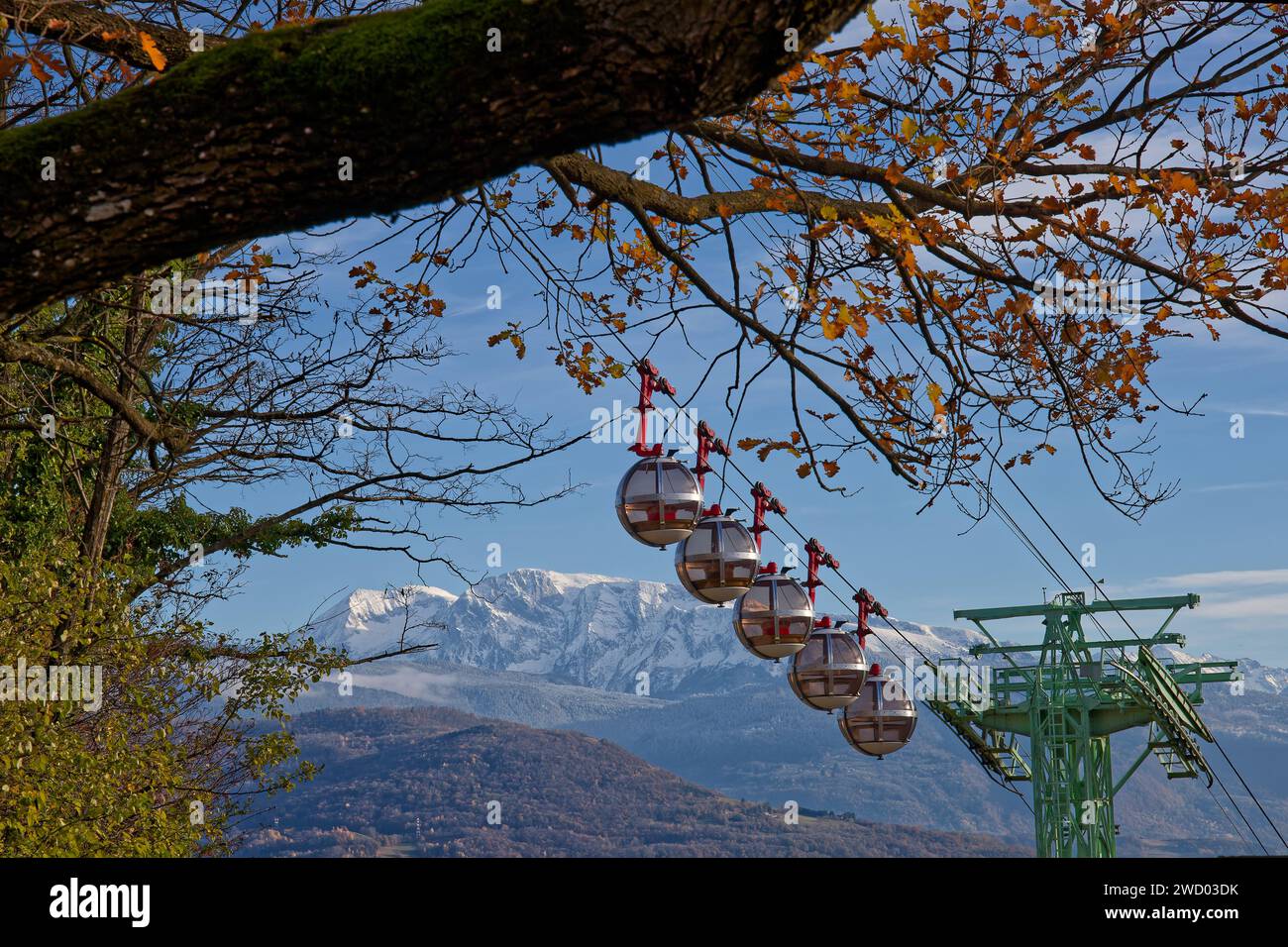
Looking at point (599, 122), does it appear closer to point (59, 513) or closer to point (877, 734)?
point (877, 734)

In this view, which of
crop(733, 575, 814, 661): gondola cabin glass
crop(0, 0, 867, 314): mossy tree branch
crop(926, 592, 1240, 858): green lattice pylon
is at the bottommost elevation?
crop(926, 592, 1240, 858): green lattice pylon

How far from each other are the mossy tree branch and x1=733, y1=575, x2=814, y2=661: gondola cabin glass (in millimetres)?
4995

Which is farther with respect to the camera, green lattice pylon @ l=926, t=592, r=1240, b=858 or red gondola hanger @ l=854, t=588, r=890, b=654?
green lattice pylon @ l=926, t=592, r=1240, b=858

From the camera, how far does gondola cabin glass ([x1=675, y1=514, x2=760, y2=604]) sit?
8.03 metres

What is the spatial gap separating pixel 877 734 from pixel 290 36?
23.7ft

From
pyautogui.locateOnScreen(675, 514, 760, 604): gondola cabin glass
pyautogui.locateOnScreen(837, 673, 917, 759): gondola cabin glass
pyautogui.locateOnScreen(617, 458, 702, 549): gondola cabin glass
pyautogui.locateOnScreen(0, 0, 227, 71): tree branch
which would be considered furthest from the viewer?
pyautogui.locateOnScreen(837, 673, 917, 759): gondola cabin glass

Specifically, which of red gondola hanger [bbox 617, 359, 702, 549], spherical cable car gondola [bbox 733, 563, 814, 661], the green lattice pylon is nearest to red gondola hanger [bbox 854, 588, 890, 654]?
spherical cable car gondola [bbox 733, 563, 814, 661]

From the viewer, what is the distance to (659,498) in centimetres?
786

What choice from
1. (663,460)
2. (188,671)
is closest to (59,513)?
(188,671)

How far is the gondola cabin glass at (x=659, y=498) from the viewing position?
7867 millimetres

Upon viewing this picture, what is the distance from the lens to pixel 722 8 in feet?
11.0

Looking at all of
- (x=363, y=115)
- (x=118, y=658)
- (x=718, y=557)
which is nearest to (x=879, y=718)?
(x=718, y=557)

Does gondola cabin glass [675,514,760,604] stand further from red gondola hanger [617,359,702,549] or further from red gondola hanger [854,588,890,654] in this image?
red gondola hanger [854,588,890,654]

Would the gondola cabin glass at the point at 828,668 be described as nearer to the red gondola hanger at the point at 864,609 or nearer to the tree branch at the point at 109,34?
the red gondola hanger at the point at 864,609
